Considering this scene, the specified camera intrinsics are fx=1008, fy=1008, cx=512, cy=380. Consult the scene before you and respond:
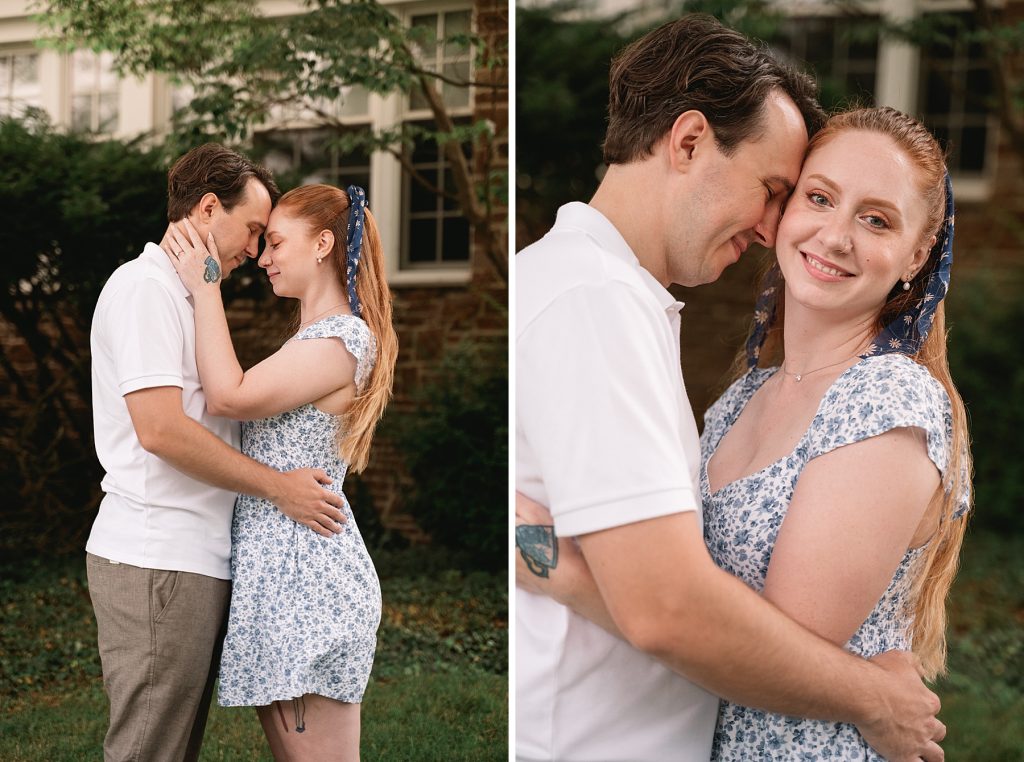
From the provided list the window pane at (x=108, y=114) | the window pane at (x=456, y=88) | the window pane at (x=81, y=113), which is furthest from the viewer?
the window pane at (x=456, y=88)

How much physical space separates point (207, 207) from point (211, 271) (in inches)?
6.5

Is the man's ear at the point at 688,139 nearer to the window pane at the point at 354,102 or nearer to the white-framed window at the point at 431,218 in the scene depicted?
the window pane at the point at 354,102

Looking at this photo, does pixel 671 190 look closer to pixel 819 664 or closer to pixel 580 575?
pixel 580 575

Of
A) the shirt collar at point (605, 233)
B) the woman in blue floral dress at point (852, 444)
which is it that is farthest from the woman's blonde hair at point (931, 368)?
the shirt collar at point (605, 233)

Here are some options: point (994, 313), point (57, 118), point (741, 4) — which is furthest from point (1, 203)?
point (994, 313)

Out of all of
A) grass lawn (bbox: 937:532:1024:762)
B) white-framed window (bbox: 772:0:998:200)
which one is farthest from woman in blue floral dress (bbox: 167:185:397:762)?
white-framed window (bbox: 772:0:998:200)

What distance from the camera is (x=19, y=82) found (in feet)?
9.55

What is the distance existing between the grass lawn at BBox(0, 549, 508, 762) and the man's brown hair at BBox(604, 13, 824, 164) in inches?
66.6

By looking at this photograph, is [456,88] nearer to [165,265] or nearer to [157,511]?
[165,265]

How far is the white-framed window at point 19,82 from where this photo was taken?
2832 millimetres

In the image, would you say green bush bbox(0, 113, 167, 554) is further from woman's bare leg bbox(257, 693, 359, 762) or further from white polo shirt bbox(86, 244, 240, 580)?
woman's bare leg bbox(257, 693, 359, 762)

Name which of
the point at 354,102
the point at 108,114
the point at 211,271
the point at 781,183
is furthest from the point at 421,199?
the point at 781,183

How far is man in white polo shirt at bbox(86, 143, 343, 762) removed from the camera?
1.94 meters

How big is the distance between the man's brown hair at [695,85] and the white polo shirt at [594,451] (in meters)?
0.18
